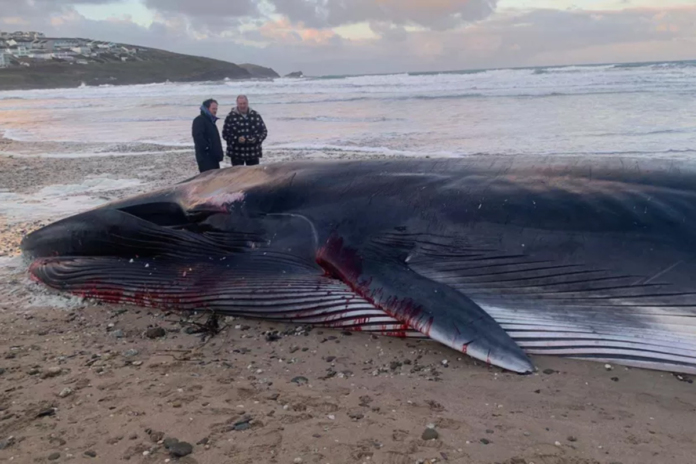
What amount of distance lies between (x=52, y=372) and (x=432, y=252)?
10.4ft

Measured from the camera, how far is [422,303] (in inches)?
184

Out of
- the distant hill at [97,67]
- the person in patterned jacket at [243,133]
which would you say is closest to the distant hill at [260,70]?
the distant hill at [97,67]

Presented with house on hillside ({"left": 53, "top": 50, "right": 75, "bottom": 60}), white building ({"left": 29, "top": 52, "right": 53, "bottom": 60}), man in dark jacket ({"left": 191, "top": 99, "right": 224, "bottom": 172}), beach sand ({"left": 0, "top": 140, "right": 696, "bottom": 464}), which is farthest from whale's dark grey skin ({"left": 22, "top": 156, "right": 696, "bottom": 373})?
white building ({"left": 29, "top": 52, "right": 53, "bottom": 60})

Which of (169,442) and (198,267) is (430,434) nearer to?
(169,442)

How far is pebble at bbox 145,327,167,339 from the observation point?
5.21 metres

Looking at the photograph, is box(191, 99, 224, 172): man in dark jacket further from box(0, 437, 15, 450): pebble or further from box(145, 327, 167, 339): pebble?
box(0, 437, 15, 450): pebble

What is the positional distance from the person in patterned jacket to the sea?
235 inches

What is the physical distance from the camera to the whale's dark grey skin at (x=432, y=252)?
4531mm

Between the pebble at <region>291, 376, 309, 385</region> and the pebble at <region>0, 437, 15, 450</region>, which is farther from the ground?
the pebble at <region>291, 376, 309, 385</region>

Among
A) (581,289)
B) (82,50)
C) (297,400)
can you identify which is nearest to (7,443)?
(297,400)

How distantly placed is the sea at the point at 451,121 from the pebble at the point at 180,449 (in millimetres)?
12511

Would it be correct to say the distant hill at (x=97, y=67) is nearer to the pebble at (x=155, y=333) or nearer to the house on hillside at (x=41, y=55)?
the house on hillside at (x=41, y=55)

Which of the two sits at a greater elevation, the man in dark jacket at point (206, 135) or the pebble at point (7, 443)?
the man in dark jacket at point (206, 135)

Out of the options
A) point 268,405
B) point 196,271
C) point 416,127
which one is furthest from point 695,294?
point 416,127
